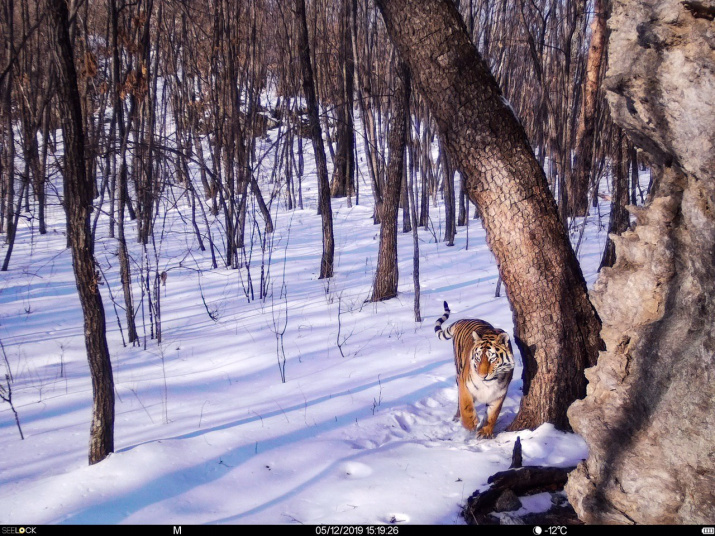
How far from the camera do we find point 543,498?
335 cm

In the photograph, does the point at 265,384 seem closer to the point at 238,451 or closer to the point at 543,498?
the point at 238,451

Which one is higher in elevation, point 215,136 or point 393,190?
point 215,136

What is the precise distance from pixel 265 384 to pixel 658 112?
14.6 feet

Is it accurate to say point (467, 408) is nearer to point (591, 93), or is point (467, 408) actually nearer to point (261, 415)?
point (261, 415)

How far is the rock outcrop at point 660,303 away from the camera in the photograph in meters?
2.34

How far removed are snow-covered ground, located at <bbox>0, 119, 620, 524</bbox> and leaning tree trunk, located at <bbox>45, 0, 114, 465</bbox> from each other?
58cm

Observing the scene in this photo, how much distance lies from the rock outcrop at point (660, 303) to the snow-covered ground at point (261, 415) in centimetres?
73

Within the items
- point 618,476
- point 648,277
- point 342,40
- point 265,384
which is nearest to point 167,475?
point 265,384

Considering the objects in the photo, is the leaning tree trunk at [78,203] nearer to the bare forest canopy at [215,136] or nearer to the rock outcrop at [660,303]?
the bare forest canopy at [215,136]

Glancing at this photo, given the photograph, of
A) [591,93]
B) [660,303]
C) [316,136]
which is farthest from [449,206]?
[660,303]

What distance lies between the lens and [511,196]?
399 centimetres

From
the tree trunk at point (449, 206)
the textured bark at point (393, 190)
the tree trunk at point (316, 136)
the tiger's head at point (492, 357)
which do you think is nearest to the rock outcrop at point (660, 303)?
the tiger's head at point (492, 357)

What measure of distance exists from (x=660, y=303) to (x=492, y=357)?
1944 millimetres

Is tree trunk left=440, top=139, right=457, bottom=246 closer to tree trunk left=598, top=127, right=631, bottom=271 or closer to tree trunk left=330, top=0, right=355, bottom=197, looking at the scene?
tree trunk left=330, top=0, right=355, bottom=197
